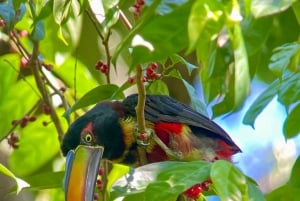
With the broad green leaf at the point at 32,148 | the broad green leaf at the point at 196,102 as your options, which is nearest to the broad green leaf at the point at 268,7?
the broad green leaf at the point at 196,102

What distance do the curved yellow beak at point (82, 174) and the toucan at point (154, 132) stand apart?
793mm

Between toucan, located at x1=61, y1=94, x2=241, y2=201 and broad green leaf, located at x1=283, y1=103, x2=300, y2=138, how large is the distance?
74cm

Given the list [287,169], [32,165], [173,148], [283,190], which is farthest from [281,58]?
[287,169]

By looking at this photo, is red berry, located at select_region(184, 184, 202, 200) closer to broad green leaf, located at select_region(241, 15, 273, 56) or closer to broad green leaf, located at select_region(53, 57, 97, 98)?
broad green leaf, located at select_region(241, 15, 273, 56)

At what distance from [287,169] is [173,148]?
1501 millimetres

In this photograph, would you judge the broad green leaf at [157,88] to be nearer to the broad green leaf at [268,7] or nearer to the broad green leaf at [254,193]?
the broad green leaf at [254,193]

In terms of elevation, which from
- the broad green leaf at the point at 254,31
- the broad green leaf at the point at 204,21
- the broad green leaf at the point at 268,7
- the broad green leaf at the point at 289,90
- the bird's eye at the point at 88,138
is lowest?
the bird's eye at the point at 88,138

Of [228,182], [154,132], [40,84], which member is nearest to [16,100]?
[40,84]

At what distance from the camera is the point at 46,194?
3754mm

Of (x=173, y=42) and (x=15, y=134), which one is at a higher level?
(x=173, y=42)

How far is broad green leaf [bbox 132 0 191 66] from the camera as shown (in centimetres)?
174

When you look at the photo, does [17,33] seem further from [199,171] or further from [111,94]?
[199,171]

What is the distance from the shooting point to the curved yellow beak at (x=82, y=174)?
2.21 m

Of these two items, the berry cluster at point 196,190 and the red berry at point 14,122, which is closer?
the berry cluster at point 196,190
